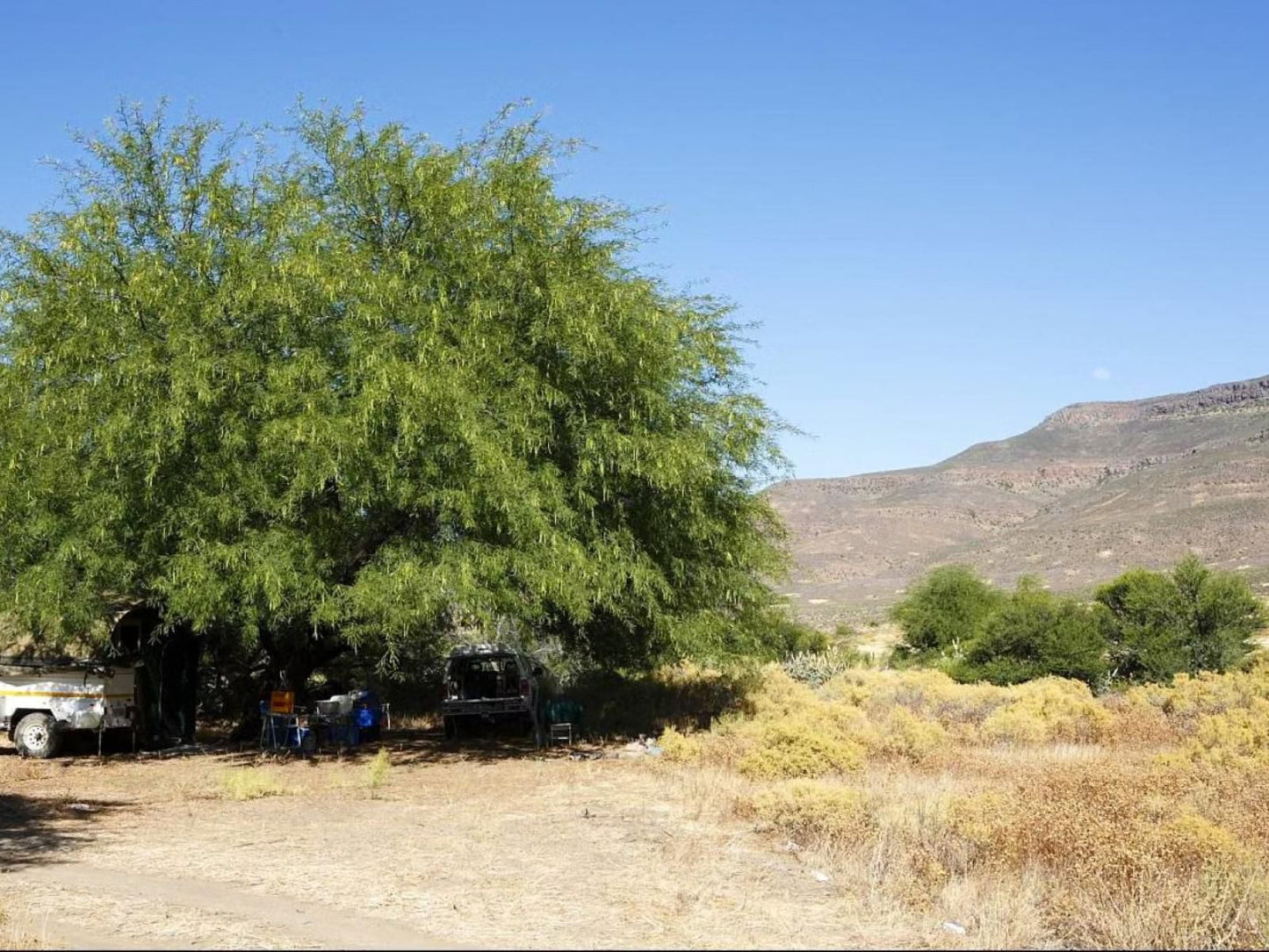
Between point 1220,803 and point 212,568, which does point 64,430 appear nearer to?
point 212,568

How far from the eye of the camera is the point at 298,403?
1669 cm

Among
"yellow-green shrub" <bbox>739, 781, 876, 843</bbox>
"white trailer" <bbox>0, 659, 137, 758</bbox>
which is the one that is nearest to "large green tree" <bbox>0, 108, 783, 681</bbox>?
"white trailer" <bbox>0, 659, 137, 758</bbox>

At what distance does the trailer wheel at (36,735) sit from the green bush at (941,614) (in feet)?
85.7

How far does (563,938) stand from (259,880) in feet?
11.6

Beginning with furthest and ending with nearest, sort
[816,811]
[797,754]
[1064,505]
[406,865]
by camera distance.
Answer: [1064,505] < [797,754] < [816,811] < [406,865]

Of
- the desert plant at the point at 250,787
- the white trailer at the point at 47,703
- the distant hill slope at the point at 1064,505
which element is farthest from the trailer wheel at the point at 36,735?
the distant hill slope at the point at 1064,505

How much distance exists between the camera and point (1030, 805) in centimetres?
1138

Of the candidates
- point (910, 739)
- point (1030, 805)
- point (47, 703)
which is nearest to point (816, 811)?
point (1030, 805)

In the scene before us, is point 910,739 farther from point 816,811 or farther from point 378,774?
point 378,774

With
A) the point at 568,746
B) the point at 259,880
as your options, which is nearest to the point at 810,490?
the point at 568,746

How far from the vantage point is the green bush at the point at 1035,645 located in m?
30.4

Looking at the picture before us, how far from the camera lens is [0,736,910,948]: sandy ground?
8.28m

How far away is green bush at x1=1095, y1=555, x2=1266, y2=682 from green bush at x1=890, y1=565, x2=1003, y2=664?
638 centimetres

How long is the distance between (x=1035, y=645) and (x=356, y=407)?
835 inches
